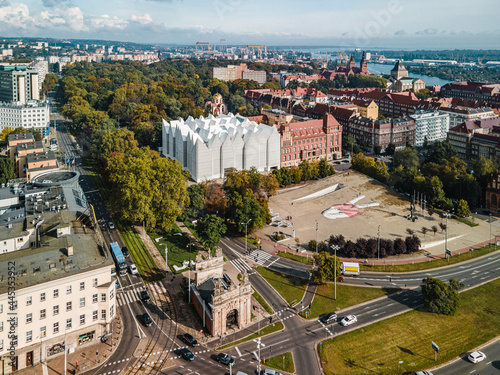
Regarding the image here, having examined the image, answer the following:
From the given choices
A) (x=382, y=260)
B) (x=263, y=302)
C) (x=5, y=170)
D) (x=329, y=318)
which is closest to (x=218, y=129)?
(x=5, y=170)

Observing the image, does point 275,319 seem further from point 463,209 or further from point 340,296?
point 463,209

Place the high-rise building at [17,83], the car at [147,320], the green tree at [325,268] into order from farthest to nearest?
the high-rise building at [17,83], the green tree at [325,268], the car at [147,320]

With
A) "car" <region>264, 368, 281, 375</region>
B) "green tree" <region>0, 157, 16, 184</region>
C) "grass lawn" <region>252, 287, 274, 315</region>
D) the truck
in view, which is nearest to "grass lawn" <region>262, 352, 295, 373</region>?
"car" <region>264, 368, 281, 375</region>

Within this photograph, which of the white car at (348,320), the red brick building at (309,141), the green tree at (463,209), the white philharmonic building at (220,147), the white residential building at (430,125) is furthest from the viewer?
the white residential building at (430,125)

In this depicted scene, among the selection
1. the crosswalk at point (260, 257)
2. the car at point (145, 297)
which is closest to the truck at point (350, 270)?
the crosswalk at point (260, 257)

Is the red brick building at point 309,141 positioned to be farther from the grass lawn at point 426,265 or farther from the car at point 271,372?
the car at point 271,372

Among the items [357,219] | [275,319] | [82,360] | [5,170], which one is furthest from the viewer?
[5,170]
